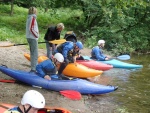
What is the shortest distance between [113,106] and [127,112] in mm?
409

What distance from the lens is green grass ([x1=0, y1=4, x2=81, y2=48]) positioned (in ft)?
47.7

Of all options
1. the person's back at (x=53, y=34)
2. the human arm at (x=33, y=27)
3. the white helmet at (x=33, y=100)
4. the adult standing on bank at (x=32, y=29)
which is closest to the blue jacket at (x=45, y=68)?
the adult standing on bank at (x=32, y=29)

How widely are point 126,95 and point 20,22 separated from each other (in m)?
12.2

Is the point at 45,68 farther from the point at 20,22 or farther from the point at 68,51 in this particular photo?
the point at 20,22

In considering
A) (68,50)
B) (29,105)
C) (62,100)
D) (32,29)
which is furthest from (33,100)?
(68,50)

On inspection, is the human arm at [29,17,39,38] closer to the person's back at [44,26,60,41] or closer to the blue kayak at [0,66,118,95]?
the blue kayak at [0,66,118,95]

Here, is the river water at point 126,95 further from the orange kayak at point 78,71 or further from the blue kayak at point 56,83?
the orange kayak at point 78,71

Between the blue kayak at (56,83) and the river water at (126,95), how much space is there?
25 centimetres

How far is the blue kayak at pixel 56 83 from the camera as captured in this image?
7203 millimetres

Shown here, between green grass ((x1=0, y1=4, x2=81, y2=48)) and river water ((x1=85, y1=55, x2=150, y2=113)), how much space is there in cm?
437

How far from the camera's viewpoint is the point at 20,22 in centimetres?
1916

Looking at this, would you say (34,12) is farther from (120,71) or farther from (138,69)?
(138,69)

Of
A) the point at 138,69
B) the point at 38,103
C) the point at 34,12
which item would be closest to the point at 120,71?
the point at 138,69

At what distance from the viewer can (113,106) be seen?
7.14 meters
